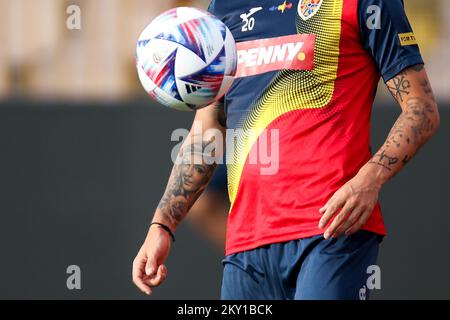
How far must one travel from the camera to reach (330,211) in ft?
14.1

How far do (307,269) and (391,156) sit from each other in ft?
2.03

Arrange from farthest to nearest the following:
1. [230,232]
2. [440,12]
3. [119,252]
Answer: [440,12] < [119,252] < [230,232]

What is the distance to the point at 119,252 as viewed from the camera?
29.2ft

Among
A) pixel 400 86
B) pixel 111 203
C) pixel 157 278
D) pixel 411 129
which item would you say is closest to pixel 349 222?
pixel 411 129

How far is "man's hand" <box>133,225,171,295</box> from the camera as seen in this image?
16.1 ft

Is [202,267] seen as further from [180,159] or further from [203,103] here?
[203,103]

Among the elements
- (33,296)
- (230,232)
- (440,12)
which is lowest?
(33,296)

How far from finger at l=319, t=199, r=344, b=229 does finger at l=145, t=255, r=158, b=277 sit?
100cm

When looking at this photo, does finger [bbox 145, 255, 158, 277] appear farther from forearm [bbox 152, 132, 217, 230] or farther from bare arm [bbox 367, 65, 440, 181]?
bare arm [bbox 367, 65, 440, 181]

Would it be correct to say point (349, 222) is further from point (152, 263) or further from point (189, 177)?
point (189, 177)

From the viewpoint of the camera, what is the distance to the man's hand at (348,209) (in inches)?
169

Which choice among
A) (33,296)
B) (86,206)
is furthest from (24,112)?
(33,296)

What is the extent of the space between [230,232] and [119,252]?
4.05 meters

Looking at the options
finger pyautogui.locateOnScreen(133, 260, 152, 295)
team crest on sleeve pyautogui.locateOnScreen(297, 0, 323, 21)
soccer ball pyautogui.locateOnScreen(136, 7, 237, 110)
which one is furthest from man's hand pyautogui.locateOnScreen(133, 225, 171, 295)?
team crest on sleeve pyautogui.locateOnScreen(297, 0, 323, 21)
